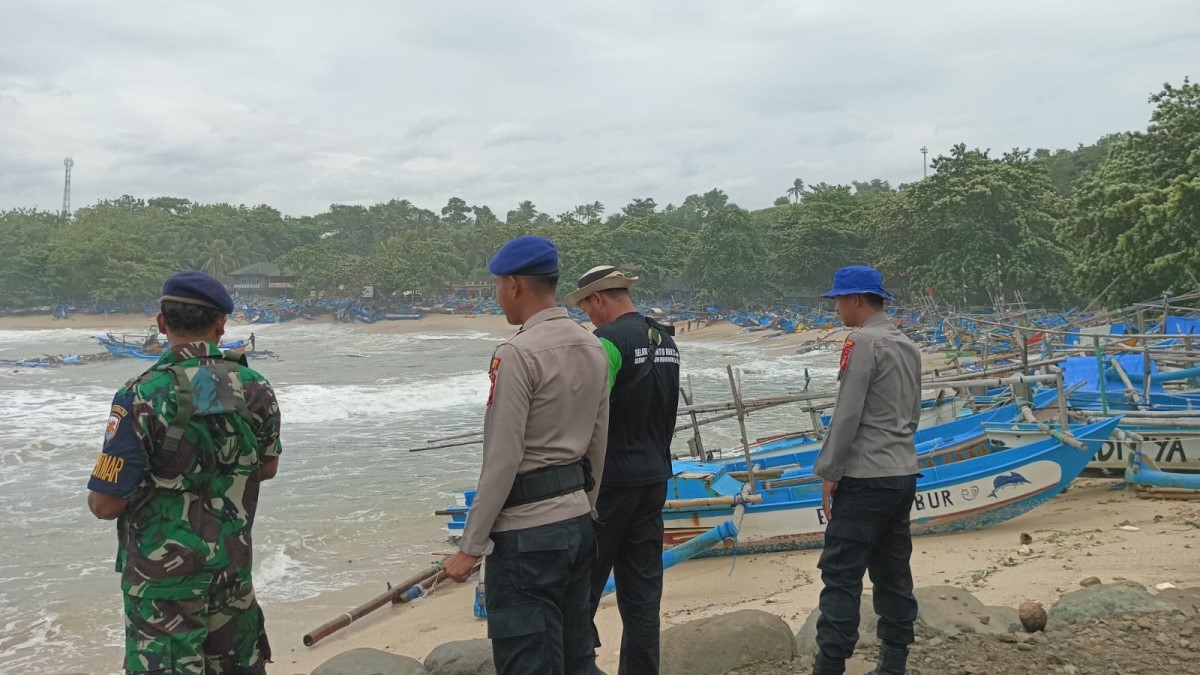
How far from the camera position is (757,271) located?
54438mm

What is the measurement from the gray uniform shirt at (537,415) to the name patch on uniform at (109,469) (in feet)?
3.48

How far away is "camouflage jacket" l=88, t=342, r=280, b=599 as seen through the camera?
8.43ft

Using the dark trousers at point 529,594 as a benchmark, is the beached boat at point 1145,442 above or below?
below

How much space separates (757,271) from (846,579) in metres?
51.8

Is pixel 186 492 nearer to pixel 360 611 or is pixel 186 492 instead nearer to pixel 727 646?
pixel 727 646

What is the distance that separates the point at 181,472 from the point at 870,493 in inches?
110

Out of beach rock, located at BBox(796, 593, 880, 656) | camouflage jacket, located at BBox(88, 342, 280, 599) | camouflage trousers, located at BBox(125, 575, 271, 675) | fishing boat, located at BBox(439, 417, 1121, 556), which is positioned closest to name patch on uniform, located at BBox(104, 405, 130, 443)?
camouflage jacket, located at BBox(88, 342, 280, 599)

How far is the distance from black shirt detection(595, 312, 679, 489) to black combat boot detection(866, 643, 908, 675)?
1.35m

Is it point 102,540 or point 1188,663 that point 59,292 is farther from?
A: point 1188,663

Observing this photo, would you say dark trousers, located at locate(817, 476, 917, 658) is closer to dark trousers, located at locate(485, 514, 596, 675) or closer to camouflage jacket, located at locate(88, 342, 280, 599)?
dark trousers, located at locate(485, 514, 596, 675)

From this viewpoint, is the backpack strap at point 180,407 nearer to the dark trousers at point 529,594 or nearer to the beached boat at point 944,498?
the dark trousers at point 529,594

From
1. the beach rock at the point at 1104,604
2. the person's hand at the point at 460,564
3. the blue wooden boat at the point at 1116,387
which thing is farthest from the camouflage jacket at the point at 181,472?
the blue wooden boat at the point at 1116,387

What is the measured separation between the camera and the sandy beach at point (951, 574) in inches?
244

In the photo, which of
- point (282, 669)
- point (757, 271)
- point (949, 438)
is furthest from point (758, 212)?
point (282, 669)
